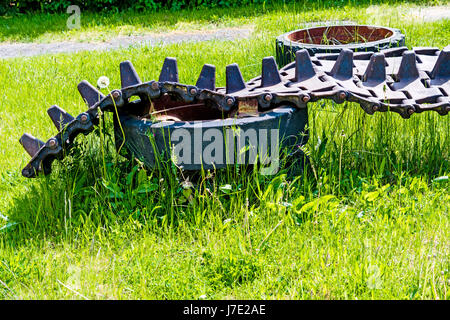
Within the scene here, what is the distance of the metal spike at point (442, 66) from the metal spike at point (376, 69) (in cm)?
38

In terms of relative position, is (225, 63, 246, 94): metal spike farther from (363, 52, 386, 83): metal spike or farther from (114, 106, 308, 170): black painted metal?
(363, 52, 386, 83): metal spike

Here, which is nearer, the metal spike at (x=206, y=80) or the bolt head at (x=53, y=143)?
the bolt head at (x=53, y=143)

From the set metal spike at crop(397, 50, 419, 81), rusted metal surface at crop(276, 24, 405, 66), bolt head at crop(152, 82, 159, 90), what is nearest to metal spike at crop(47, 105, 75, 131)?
bolt head at crop(152, 82, 159, 90)

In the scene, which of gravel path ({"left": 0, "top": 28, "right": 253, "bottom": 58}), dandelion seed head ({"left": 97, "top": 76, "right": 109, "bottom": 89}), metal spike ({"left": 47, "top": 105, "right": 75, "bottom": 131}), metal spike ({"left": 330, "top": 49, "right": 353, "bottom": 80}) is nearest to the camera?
dandelion seed head ({"left": 97, "top": 76, "right": 109, "bottom": 89})

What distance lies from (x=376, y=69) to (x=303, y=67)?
49 cm

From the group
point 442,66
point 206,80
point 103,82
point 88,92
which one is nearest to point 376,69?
point 442,66

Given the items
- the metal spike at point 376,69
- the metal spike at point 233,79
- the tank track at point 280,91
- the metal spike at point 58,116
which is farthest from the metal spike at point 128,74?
the metal spike at point 376,69

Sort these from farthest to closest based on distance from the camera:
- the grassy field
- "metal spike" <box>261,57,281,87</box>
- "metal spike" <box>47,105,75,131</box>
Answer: "metal spike" <box>261,57,281,87</box>, "metal spike" <box>47,105,75,131</box>, the grassy field

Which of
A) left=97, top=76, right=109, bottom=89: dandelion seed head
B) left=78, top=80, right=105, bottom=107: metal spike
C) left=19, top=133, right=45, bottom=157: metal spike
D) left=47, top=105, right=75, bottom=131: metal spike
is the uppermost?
left=97, top=76, right=109, bottom=89: dandelion seed head

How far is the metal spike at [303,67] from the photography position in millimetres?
3424

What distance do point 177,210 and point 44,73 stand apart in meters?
3.96

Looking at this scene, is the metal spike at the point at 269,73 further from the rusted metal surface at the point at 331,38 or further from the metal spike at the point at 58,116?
the rusted metal surface at the point at 331,38

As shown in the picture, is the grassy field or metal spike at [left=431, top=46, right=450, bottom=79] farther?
metal spike at [left=431, top=46, right=450, bottom=79]

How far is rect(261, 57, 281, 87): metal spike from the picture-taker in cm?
337
